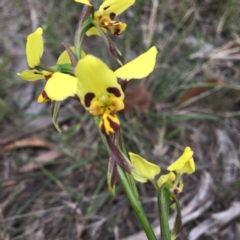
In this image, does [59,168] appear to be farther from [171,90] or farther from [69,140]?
[171,90]

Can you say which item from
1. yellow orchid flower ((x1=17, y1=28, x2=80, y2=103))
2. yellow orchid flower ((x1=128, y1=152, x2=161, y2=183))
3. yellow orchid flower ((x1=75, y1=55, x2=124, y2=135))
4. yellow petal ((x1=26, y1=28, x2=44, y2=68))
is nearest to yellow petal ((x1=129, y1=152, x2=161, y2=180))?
yellow orchid flower ((x1=128, y1=152, x2=161, y2=183))

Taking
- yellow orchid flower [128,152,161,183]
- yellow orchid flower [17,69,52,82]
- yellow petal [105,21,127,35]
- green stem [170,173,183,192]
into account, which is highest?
yellow orchid flower [17,69,52,82]

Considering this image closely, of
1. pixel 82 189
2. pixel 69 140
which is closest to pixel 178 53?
pixel 69 140

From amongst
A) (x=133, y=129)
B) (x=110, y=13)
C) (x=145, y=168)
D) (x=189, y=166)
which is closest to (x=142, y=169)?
(x=145, y=168)

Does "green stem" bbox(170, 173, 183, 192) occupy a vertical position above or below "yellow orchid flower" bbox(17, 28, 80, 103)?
below

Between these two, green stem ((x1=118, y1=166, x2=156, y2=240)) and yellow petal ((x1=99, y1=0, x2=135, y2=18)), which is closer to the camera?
green stem ((x1=118, y1=166, x2=156, y2=240))

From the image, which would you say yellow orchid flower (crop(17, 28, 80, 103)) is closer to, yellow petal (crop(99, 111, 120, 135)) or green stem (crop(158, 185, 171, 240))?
yellow petal (crop(99, 111, 120, 135))

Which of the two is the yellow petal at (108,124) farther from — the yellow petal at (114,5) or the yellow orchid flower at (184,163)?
the yellow petal at (114,5)
